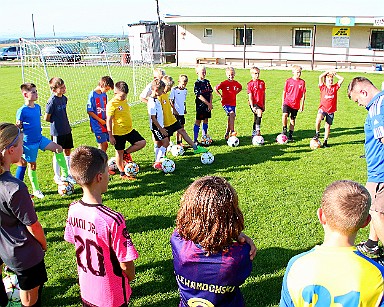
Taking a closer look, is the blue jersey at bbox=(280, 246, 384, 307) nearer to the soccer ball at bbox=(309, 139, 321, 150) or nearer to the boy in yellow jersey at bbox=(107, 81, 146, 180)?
the boy in yellow jersey at bbox=(107, 81, 146, 180)

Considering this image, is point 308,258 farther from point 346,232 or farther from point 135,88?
point 135,88

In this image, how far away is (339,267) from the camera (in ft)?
6.77

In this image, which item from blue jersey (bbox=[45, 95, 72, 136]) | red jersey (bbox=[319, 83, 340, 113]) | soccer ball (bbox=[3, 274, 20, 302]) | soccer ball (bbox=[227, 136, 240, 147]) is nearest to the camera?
soccer ball (bbox=[3, 274, 20, 302])

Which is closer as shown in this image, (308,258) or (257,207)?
(308,258)

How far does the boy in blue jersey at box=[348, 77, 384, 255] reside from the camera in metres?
3.95

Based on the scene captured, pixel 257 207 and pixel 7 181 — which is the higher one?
pixel 7 181

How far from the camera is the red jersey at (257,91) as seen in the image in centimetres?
980

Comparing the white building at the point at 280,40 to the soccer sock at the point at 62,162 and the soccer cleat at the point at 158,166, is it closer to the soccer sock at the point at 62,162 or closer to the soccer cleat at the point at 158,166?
the soccer cleat at the point at 158,166

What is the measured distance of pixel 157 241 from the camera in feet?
16.6

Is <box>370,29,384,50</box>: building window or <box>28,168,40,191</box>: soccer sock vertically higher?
<box>370,29,384,50</box>: building window

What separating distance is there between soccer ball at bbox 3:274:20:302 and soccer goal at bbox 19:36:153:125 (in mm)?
8053

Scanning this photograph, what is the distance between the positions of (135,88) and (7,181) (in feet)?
46.5

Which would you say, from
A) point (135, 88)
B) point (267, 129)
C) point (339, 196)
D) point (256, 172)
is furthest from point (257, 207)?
point (135, 88)

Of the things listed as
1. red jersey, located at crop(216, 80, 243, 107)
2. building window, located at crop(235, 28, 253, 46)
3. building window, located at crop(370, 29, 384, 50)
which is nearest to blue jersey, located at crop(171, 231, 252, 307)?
red jersey, located at crop(216, 80, 243, 107)
